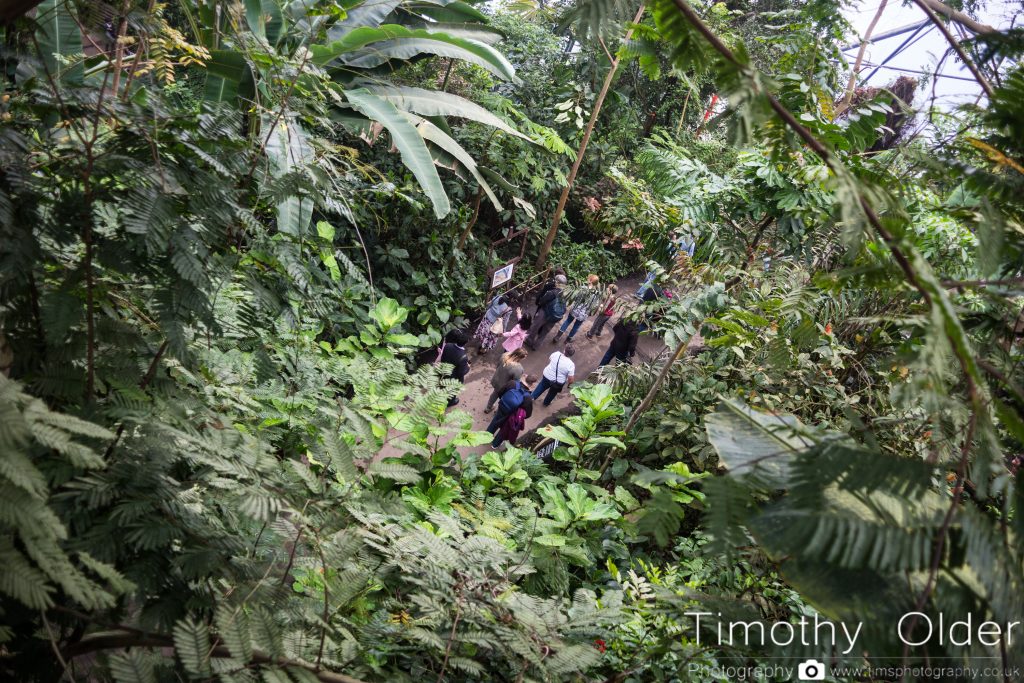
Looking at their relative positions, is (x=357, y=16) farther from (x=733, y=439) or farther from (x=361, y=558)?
(x=733, y=439)

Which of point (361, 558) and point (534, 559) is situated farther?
point (534, 559)

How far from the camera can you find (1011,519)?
3.58 ft

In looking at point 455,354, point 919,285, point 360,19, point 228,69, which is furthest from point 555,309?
point 919,285

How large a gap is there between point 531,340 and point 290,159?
5479mm

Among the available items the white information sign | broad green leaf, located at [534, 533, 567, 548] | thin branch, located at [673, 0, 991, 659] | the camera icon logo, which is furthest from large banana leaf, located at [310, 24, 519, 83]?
the camera icon logo

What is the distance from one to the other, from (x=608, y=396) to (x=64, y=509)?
13.1 feet

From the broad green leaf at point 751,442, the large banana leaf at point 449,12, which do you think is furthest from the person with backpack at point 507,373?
the broad green leaf at point 751,442

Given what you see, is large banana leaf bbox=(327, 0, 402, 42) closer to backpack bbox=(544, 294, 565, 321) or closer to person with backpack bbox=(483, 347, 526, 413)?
person with backpack bbox=(483, 347, 526, 413)

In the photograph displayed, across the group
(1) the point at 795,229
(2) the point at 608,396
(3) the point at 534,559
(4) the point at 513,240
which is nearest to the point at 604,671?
(3) the point at 534,559

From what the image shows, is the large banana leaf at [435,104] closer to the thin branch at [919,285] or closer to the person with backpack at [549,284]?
the person with backpack at [549,284]

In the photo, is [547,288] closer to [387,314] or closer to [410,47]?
[410,47]

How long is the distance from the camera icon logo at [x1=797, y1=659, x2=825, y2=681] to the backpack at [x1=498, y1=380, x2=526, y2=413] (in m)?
4.62

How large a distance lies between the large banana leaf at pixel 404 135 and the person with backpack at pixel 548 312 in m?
2.94

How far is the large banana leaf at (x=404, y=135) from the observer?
5309 millimetres
